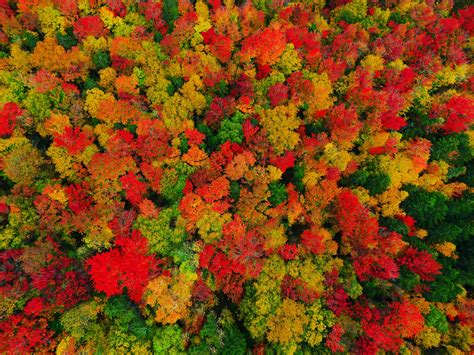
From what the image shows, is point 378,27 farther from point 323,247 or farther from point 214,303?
point 214,303

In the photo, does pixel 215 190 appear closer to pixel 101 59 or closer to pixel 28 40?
pixel 101 59

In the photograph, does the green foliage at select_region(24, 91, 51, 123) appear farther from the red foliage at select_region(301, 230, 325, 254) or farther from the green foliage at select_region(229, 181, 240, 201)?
the red foliage at select_region(301, 230, 325, 254)

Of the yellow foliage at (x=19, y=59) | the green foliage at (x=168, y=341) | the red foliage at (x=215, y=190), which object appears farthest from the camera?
the yellow foliage at (x=19, y=59)

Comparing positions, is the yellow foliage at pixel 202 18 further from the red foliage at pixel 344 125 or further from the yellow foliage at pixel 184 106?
the red foliage at pixel 344 125

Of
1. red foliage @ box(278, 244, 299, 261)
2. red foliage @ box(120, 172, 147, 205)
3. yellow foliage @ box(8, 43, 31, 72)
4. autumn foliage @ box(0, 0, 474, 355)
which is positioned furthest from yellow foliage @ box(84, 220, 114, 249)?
yellow foliage @ box(8, 43, 31, 72)

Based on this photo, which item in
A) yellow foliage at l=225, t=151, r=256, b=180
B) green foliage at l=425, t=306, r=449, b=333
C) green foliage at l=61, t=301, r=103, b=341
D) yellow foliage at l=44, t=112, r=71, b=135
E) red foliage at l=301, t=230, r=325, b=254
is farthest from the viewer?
yellow foliage at l=44, t=112, r=71, b=135

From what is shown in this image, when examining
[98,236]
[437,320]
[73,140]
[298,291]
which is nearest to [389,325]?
[437,320]

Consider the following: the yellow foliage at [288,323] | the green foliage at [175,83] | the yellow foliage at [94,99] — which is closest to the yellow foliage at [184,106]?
the green foliage at [175,83]
